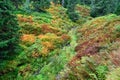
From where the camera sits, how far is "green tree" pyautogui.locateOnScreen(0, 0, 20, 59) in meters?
20.4

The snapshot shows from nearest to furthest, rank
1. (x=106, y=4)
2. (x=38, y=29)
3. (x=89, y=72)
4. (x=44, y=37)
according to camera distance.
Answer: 1. (x=89, y=72)
2. (x=44, y=37)
3. (x=38, y=29)
4. (x=106, y=4)

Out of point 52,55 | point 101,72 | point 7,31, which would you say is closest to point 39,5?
point 52,55

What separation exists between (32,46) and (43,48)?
1.34 m

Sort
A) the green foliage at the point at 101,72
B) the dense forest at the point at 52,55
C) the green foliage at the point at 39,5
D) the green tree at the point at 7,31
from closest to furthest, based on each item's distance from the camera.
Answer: the green foliage at the point at 101,72
the dense forest at the point at 52,55
the green tree at the point at 7,31
the green foliage at the point at 39,5

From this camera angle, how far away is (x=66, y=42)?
3002 cm

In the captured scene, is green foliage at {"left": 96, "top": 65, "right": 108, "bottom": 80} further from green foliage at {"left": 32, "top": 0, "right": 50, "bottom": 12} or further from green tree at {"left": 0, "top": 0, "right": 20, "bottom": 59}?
green foliage at {"left": 32, "top": 0, "right": 50, "bottom": 12}

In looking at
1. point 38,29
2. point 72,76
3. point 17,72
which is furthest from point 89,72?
point 38,29

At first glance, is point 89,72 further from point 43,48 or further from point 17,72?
point 43,48

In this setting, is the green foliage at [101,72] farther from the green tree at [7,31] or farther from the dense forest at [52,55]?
the green tree at [7,31]

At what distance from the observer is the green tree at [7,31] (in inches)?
803

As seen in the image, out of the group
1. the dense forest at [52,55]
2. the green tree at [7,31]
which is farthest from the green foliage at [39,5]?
the green tree at [7,31]

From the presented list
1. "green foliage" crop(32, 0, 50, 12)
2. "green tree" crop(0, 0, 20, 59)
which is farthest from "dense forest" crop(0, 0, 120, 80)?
"green foliage" crop(32, 0, 50, 12)

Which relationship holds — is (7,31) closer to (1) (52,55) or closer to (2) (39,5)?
(1) (52,55)

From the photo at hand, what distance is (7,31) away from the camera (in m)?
21.2
